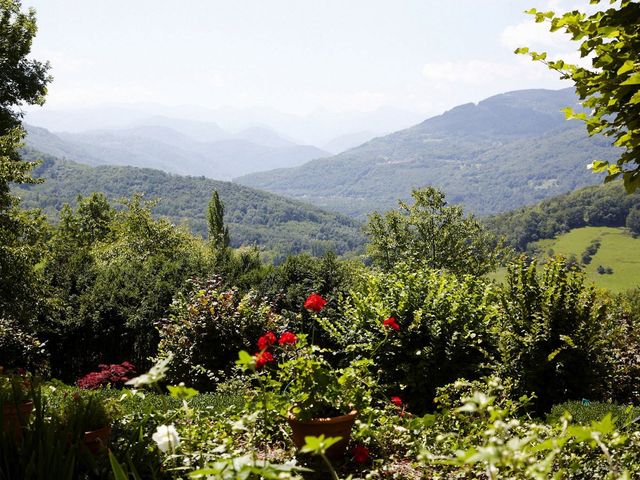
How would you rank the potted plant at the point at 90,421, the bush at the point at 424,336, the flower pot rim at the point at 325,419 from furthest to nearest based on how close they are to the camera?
1. the bush at the point at 424,336
2. the flower pot rim at the point at 325,419
3. the potted plant at the point at 90,421

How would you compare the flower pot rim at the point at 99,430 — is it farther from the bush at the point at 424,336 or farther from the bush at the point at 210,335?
the bush at the point at 210,335

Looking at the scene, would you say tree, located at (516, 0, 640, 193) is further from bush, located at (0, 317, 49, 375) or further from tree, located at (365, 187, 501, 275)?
tree, located at (365, 187, 501, 275)

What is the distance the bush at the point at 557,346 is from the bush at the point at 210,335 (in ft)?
12.0

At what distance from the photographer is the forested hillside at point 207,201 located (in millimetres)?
126438

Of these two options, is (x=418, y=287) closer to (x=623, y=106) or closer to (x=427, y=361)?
(x=427, y=361)

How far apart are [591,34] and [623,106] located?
1.42 feet

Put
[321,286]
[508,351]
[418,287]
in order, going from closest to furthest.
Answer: [508,351]
[418,287]
[321,286]

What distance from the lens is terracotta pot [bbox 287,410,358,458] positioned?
3.36 metres

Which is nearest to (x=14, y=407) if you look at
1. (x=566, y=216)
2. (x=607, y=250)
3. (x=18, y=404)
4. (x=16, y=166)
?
(x=18, y=404)

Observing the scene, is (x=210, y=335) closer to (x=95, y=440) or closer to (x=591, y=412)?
(x=95, y=440)

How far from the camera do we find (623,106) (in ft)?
9.17

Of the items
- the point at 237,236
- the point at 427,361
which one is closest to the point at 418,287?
the point at 427,361

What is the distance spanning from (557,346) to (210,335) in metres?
4.76

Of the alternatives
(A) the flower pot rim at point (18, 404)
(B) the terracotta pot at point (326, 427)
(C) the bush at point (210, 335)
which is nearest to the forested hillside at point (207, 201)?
(C) the bush at point (210, 335)
